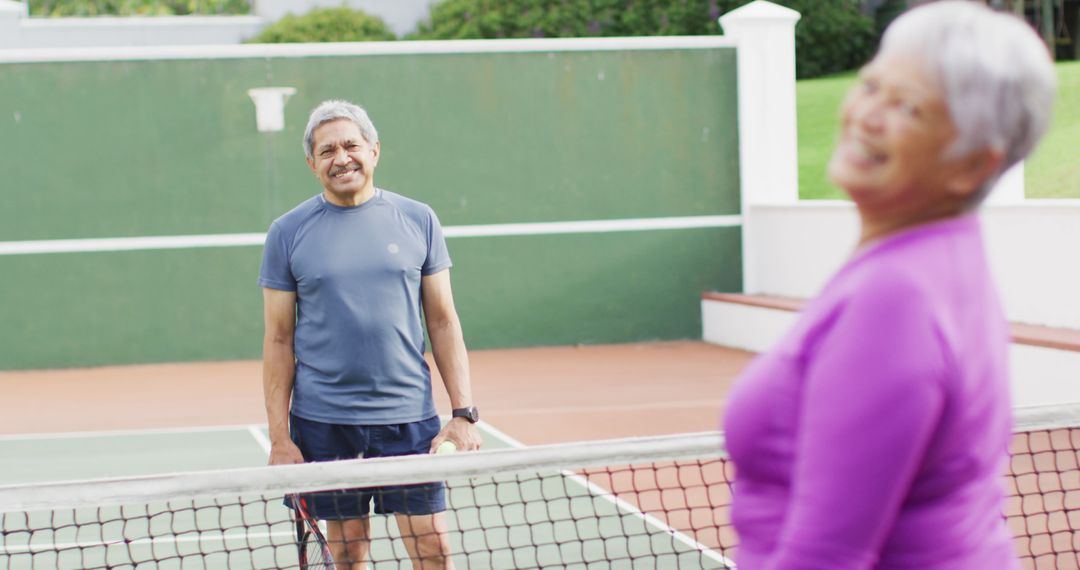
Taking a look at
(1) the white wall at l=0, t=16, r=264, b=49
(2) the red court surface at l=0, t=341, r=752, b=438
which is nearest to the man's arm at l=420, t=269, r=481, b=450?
(2) the red court surface at l=0, t=341, r=752, b=438

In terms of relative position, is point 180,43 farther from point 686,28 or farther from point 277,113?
point 277,113

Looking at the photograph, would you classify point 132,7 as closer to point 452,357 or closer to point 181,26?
point 181,26

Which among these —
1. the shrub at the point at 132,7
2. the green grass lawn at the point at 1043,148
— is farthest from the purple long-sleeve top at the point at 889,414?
the shrub at the point at 132,7

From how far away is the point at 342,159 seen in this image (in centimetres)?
390

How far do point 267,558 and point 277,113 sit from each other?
781 centimetres

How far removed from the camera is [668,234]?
13.8m

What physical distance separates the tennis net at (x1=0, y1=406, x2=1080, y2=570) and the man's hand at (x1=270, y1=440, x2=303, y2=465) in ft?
0.58

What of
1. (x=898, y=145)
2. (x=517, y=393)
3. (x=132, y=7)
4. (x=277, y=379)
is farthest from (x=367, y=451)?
(x=132, y=7)

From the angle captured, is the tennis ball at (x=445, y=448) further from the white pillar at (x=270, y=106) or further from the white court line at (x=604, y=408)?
the white pillar at (x=270, y=106)

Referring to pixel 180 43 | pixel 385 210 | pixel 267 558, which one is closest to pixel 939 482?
pixel 385 210

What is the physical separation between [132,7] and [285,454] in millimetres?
35563

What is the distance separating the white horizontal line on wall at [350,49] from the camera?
12852mm

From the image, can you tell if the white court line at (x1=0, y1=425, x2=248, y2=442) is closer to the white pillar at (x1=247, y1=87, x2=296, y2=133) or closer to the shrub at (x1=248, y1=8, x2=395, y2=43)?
the white pillar at (x1=247, y1=87, x2=296, y2=133)

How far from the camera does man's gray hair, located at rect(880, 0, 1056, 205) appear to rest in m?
1.36
